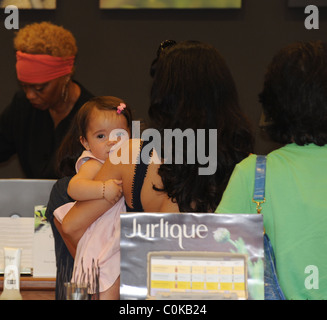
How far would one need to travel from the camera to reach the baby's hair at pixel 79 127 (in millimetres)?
2352

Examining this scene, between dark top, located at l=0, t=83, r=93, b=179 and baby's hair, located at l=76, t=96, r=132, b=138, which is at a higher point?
baby's hair, located at l=76, t=96, r=132, b=138

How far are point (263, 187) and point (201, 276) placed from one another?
333 millimetres

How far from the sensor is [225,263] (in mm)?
1402

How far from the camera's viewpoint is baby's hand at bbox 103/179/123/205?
6.41 ft

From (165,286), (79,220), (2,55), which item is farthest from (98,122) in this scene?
(2,55)

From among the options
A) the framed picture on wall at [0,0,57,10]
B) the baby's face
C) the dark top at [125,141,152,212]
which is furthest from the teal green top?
the framed picture on wall at [0,0,57,10]

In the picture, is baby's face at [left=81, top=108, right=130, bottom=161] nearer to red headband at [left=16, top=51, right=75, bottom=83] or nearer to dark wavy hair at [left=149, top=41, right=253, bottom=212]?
dark wavy hair at [left=149, top=41, right=253, bottom=212]

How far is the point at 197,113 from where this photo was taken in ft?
6.09

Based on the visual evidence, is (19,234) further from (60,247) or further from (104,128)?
(104,128)

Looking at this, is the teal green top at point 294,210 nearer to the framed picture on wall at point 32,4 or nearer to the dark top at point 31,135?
the dark top at point 31,135

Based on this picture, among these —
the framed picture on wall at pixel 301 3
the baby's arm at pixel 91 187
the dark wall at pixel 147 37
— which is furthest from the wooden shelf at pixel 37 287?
the framed picture on wall at pixel 301 3

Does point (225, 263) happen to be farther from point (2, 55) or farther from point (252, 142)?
point (2, 55)

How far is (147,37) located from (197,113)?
2.93 m

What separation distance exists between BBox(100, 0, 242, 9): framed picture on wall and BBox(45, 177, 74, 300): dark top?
97.7 inches
